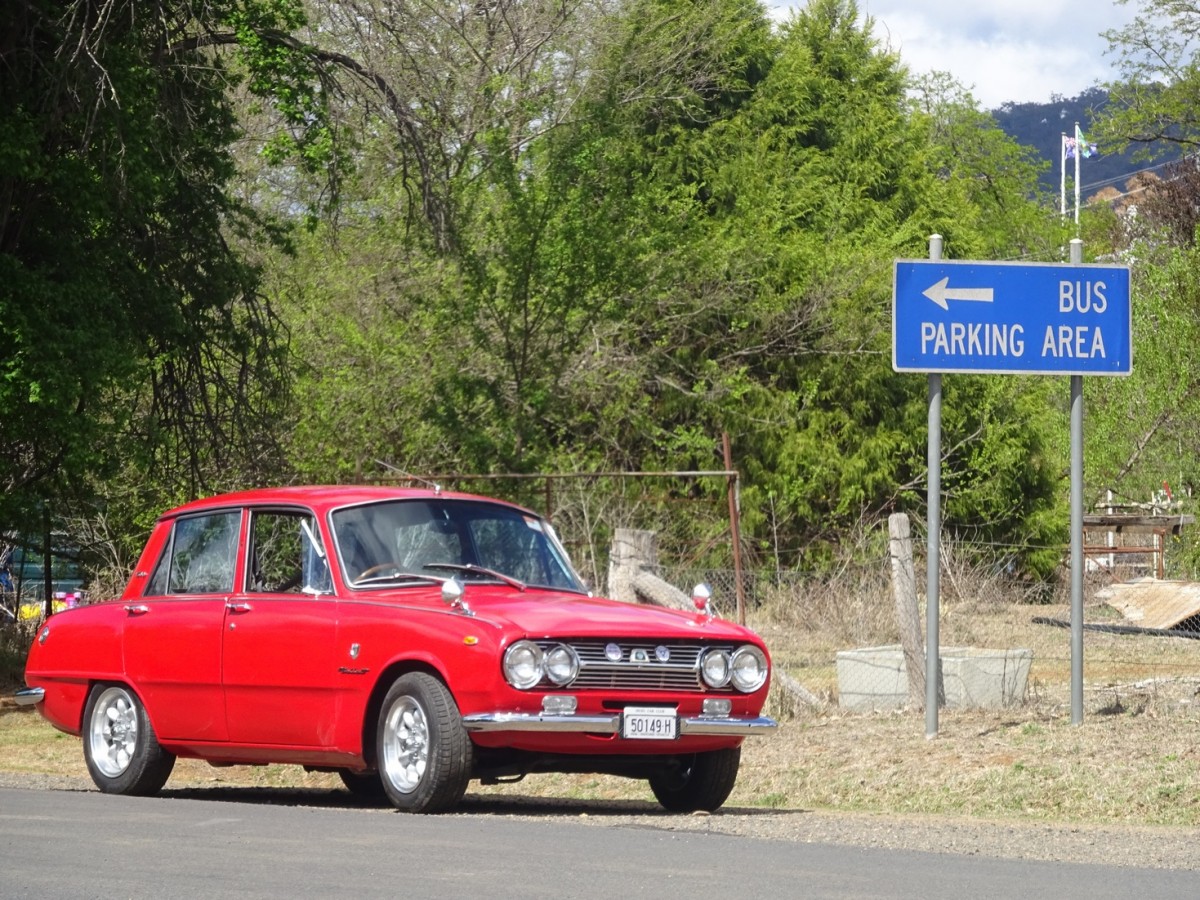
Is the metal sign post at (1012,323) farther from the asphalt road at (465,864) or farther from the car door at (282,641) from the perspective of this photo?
the asphalt road at (465,864)

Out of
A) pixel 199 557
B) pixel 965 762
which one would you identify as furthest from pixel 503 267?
pixel 199 557

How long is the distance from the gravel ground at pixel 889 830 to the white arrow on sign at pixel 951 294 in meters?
4.37

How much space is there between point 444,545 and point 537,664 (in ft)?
5.16

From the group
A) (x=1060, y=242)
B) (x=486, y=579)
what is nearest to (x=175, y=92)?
(x=486, y=579)

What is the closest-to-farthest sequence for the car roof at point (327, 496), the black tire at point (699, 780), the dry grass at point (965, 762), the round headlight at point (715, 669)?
the round headlight at point (715, 669), the black tire at point (699, 780), the car roof at point (327, 496), the dry grass at point (965, 762)

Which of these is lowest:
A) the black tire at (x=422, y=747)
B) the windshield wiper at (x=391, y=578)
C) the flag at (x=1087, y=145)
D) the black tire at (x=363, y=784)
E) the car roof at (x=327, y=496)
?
the black tire at (x=363, y=784)

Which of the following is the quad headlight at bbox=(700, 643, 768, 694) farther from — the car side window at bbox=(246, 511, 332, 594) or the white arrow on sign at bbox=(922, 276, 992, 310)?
the white arrow on sign at bbox=(922, 276, 992, 310)

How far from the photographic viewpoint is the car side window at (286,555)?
428 inches

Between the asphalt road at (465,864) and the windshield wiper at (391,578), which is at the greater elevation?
the windshield wiper at (391,578)

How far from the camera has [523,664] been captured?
960 cm

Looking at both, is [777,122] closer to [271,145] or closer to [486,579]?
[271,145]

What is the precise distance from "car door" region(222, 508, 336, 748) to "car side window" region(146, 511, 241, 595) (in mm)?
181

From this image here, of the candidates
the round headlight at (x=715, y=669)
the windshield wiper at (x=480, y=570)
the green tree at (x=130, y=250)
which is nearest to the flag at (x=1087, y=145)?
the green tree at (x=130, y=250)

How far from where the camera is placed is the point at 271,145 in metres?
20.9
